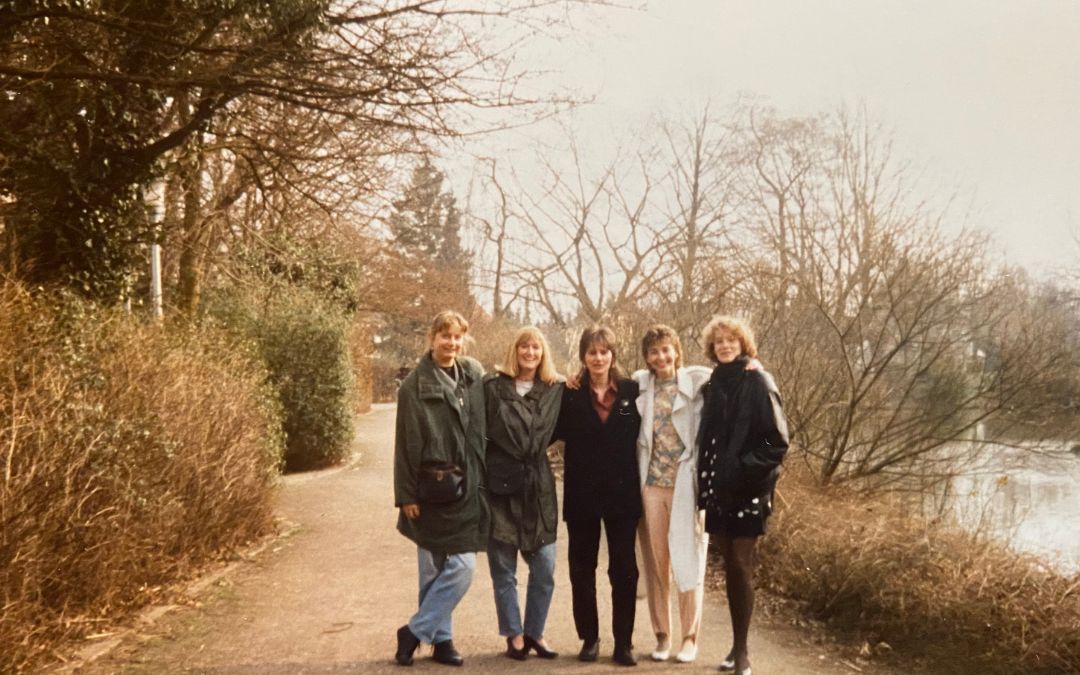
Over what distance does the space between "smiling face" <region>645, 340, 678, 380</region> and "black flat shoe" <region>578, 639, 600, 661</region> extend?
1.54 m

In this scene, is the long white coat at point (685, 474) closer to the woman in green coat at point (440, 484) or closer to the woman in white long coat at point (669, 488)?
the woman in white long coat at point (669, 488)

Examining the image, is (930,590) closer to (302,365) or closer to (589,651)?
(589,651)

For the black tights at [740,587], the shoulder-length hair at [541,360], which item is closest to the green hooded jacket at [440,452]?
the shoulder-length hair at [541,360]

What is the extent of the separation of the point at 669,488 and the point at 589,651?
3.31 ft

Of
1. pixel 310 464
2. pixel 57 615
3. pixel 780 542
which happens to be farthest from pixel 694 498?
pixel 310 464

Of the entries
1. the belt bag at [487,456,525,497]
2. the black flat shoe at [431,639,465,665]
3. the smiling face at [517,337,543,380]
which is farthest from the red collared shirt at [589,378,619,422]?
the black flat shoe at [431,639,465,665]

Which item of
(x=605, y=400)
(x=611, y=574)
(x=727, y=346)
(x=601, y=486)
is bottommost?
(x=611, y=574)

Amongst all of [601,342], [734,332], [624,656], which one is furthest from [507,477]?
[734,332]

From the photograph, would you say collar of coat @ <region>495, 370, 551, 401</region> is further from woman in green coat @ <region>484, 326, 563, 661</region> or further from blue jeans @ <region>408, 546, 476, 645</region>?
blue jeans @ <region>408, 546, 476, 645</region>

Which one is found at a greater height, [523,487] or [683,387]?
[683,387]

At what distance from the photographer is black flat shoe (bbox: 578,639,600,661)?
5129mm

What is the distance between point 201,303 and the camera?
51.4 ft

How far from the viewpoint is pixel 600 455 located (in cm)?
514

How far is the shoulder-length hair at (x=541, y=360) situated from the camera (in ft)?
17.1
